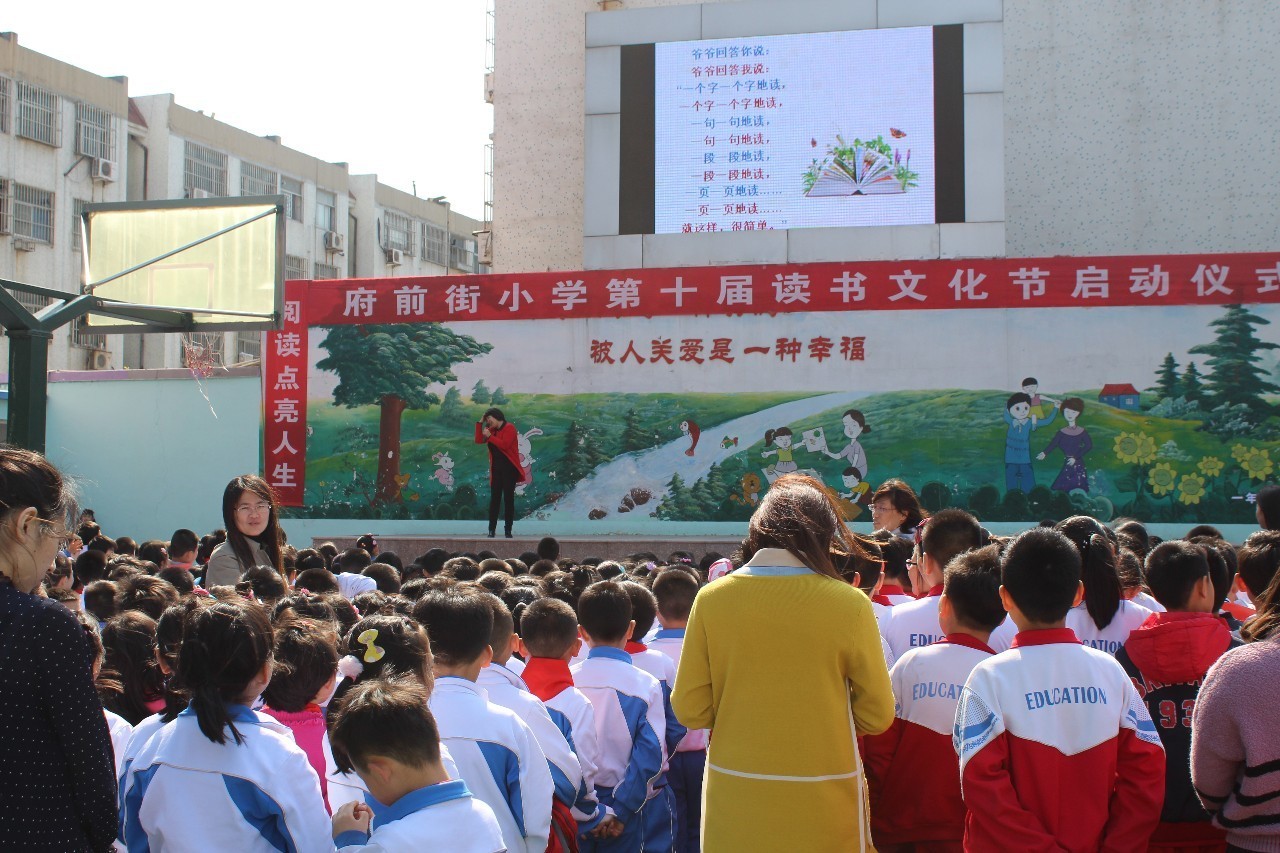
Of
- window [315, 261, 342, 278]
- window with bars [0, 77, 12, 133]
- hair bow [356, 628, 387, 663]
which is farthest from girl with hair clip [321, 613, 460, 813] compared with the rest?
window [315, 261, 342, 278]

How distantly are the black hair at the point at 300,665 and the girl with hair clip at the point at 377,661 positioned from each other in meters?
0.05

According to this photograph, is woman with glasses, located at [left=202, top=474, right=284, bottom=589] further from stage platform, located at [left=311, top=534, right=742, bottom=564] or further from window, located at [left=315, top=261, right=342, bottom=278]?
window, located at [left=315, top=261, right=342, bottom=278]

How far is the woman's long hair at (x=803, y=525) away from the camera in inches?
103

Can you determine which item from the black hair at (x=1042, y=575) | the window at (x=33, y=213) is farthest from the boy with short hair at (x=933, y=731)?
the window at (x=33, y=213)

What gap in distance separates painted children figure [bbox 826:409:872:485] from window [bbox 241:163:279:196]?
62.2 feet

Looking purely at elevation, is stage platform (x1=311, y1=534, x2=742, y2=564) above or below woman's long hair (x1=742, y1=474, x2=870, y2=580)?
below

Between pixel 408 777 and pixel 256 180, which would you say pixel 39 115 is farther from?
pixel 408 777

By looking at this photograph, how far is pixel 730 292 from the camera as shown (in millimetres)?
12023

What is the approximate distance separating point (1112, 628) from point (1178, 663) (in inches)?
19.4

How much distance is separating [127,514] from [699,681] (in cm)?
1250

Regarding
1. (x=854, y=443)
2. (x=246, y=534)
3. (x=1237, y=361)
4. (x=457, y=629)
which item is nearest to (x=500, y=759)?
(x=457, y=629)

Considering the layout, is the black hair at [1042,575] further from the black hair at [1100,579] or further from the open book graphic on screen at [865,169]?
the open book graphic on screen at [865,169]

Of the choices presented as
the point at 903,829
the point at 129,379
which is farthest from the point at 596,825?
the point at 129,379

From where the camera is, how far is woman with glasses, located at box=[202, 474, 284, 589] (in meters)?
4.50
